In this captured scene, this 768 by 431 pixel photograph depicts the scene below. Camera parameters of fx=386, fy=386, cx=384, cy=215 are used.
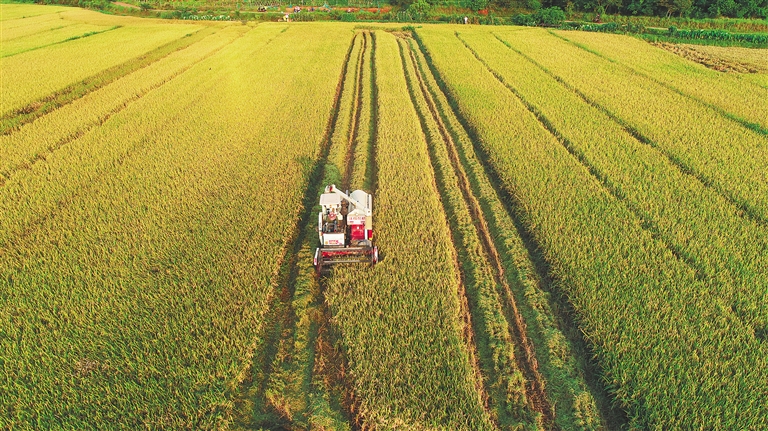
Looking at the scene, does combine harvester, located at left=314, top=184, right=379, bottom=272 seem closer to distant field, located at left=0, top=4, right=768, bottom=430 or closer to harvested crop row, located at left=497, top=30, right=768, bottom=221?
distant field, located at left=0, top=4, right=768, bottom=430

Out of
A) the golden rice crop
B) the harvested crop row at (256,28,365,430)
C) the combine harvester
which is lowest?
the harvested crop row at (256,28,365,430)

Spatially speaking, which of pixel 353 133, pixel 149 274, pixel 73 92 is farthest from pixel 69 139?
pixel 353 133

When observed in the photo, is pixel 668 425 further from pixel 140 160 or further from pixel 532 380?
pixel 140 160

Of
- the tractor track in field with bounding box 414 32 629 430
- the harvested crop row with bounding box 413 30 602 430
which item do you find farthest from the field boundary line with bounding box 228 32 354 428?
the tractor track in field with bounding box 414 32 629 430

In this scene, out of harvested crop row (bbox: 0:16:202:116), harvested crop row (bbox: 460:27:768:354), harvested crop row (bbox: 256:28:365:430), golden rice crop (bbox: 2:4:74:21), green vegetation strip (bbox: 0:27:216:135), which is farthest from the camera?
golden rice crop (bbox: 2:4:74:21)

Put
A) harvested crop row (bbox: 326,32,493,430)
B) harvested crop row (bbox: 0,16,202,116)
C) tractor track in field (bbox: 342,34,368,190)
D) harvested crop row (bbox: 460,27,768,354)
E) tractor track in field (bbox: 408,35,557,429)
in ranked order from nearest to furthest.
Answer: harvested crop row (bbox: 326,32,493,430)
tractor track in field (bbox: 408,35,557,429)
harvested crop row (bbox: 460,27,768,354)
tractor track in field (bbox: 342,34,368,190)
harvested crop row (bbox: 0,16,202,116)

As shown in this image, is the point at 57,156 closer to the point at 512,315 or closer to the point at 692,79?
the point at 512,315
